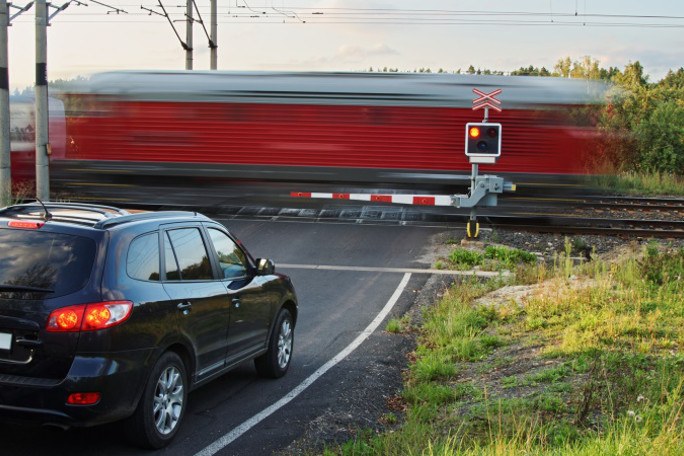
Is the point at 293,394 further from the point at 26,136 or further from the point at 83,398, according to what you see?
the point at 26,136

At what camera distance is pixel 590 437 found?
5.35 meters

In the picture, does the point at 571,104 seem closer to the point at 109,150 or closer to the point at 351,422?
the point at 109,150

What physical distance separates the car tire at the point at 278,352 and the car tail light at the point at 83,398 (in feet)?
9.17

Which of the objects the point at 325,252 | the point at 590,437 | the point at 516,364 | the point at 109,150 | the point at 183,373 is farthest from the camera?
the point at 109,150

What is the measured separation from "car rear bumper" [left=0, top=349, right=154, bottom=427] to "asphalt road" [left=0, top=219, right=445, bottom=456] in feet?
1.83

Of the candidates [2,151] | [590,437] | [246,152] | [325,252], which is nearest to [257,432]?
[590,437]

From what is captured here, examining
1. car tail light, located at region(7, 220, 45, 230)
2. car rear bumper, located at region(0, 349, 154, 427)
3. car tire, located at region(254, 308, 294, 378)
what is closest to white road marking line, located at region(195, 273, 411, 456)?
car tire, located at region(254, 308, 294, 378)

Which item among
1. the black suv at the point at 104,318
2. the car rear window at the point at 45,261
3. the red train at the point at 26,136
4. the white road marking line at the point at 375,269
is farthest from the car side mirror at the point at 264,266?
the red train at the point at 26,136

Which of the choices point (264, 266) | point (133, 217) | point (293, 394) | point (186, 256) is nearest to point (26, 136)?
point (264, 266)

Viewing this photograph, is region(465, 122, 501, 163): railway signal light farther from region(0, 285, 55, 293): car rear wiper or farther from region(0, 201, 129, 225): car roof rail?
region(0, 285, 55, 293): car rear wiper

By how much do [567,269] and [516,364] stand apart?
4.98m

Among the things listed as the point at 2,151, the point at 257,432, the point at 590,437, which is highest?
the point at 2,151

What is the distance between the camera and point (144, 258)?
6.02m

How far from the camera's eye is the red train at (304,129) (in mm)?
21281
